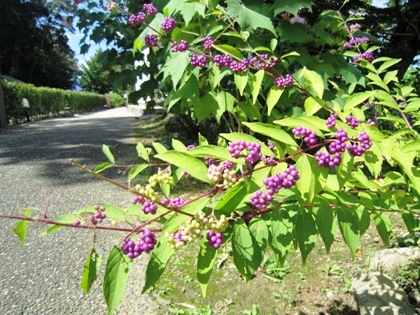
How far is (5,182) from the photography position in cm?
509

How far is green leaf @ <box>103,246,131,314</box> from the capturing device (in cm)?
83

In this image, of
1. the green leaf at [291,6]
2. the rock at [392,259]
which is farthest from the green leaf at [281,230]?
the rock at [392,259]

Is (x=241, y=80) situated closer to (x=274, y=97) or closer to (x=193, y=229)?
(x=274, y=97)

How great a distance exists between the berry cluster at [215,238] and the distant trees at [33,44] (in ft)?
131

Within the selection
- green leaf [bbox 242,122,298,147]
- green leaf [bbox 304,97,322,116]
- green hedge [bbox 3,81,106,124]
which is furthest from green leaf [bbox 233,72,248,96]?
green hedge [bbox 3,81,106,124]

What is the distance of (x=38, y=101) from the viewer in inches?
681

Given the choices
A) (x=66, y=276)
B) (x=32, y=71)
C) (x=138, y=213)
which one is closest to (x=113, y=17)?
(x=66, y=276)

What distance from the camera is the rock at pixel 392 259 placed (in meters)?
2.36

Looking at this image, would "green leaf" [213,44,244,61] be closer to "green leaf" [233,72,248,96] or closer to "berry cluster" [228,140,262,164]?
"green leaf" [233,72,248,96]

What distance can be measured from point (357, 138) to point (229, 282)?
71.2 inches

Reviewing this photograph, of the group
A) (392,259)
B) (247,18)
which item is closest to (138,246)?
(247,18)

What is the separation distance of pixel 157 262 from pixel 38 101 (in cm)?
1884

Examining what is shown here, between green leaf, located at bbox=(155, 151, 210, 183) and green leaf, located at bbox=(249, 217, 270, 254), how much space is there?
0.26m

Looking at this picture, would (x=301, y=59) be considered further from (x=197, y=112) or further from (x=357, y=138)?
(x=357, y=138)
